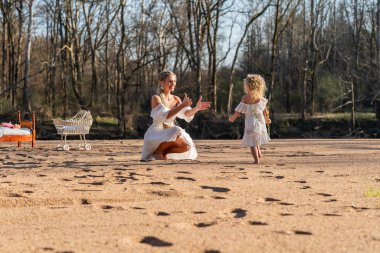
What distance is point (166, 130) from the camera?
877cm

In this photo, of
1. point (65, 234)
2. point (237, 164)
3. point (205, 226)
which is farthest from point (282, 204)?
point (237, 164)

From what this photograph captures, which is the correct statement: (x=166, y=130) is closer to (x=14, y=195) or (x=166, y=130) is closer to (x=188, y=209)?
(x=14, y=195)

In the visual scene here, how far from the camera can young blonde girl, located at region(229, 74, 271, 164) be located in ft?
28.7

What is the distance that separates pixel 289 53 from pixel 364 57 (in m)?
5.26

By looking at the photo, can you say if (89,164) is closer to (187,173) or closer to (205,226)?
(187,173)

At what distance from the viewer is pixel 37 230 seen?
3623 mm

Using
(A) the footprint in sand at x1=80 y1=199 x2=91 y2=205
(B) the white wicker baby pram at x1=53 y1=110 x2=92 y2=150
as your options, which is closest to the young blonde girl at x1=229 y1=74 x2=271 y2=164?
(A) the footprint in sand at x1=80 y1=199 x2=91 y2=205

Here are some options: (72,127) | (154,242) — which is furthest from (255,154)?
(154,242)

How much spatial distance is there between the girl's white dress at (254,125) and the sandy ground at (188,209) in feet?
3.35

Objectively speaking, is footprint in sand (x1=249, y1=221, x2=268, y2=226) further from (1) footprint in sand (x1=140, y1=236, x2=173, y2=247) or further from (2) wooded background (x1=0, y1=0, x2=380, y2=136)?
(2) wooded background (x1=0, y1=0, x2=380, y2=136)

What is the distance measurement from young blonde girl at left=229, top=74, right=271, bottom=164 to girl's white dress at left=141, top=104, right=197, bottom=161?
90 centimetres

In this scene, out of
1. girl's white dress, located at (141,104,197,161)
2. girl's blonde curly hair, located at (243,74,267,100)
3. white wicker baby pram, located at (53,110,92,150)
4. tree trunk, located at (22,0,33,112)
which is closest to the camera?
girl's white dress, located at (141,104,197,161)

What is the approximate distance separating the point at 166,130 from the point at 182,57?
29.2 m

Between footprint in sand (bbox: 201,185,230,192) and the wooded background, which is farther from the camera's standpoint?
the wooded background
